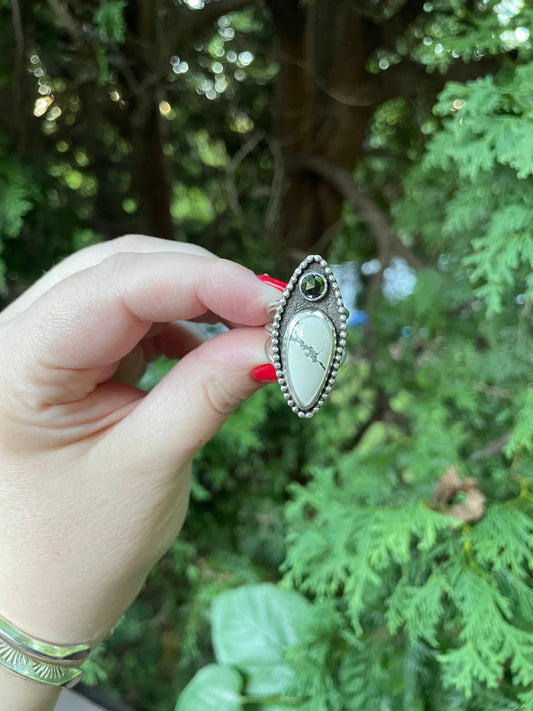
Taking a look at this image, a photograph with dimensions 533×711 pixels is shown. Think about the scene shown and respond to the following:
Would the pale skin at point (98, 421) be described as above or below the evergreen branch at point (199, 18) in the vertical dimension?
below

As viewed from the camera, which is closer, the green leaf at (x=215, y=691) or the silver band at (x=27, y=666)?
the silver band at (x=27, y=666)

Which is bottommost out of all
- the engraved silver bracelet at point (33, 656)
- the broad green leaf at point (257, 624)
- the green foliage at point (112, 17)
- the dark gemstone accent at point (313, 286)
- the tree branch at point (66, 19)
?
the broad green leaf at point (257, 624)

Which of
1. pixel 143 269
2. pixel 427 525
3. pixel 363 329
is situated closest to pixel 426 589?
pixel 427 525

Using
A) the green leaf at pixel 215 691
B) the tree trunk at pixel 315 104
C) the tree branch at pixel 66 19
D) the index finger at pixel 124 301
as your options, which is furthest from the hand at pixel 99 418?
the tree trunk at pixel 315 104

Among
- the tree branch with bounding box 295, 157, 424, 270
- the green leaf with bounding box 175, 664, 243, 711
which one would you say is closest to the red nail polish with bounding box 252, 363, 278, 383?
the green leaf with bounding box 175, 664, 243, 711

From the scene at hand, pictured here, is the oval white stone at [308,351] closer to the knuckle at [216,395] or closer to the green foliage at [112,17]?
the knuckle at [216,395]

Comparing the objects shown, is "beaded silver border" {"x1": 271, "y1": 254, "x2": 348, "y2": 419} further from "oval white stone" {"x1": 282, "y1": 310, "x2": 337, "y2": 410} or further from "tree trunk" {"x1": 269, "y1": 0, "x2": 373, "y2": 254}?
"tree trunk" {"x1": 269, "y1": 0, "x2": 373, "y2": 254}

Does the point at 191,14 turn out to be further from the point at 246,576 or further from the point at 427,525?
the point at 246,576
